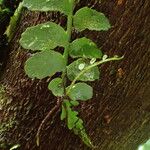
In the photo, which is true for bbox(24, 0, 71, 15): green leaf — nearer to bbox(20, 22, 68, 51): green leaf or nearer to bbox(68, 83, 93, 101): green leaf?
bbox(20, 22, 68, 51): green leaf

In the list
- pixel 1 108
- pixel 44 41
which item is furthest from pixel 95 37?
pixel 1 108

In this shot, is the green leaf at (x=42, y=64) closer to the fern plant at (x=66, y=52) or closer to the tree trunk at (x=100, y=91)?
the fern plant at (x=66, y=52)

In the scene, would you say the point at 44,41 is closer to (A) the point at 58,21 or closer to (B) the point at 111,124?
(A) the point at 58,21

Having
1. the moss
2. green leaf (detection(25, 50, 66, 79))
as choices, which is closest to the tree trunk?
the moss

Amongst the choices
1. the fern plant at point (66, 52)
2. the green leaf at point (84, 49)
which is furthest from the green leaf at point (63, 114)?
the green leaf at point (84, 49)

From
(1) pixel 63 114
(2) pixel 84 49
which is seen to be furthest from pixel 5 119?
(2) pixel 84 49
